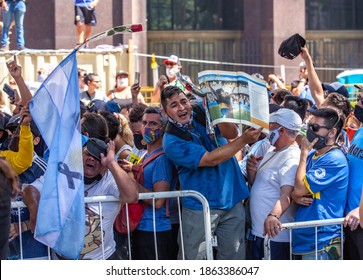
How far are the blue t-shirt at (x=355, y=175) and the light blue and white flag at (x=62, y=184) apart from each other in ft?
6.30

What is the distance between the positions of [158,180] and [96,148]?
0.66 m

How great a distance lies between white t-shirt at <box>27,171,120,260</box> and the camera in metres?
6.84

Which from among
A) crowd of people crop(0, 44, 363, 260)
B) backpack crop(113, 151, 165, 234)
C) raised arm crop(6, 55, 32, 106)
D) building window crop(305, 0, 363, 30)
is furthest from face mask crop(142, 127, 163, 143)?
building window crop(305, 0, 363, 30)

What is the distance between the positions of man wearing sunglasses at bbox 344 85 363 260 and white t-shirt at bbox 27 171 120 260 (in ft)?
5.41

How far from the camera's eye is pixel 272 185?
7168 mm

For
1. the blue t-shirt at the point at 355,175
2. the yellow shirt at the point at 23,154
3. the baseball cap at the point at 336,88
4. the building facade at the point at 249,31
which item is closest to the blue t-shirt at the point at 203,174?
the blue t-shirt at the point at 355,175

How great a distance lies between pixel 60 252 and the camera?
653 cm

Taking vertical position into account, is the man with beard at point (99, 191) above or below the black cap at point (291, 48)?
below

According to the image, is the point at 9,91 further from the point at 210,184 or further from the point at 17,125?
the point at 210,184

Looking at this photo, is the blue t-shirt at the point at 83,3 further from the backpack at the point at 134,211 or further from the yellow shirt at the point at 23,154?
the yellow shirt at the point at 23,154

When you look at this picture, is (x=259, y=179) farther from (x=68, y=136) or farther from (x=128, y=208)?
(x=68, y=136)

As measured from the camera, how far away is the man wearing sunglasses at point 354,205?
679 cm

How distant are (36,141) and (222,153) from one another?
5.12 ft

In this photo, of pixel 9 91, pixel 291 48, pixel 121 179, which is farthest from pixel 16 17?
pixel 121 179
